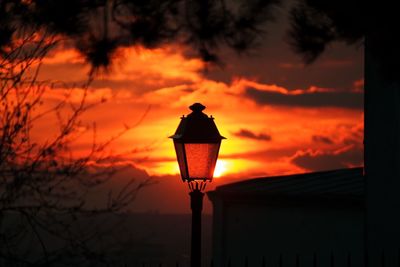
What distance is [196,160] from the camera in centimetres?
937

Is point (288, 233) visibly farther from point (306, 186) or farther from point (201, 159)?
point (201, 159)

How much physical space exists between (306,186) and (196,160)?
1199cm

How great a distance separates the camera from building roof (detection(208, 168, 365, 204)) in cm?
1933

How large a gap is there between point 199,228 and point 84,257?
1461 mm

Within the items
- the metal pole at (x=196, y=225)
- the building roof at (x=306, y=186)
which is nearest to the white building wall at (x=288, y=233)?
the building roof at (x=306, y=186)

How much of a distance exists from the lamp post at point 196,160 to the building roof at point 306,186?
9118 millimetres

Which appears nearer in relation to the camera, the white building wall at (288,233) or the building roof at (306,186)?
the white building wall at (288,233)

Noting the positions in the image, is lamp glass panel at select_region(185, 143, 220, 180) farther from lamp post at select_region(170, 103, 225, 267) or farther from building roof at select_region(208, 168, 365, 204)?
building roof at select_region(208, 168, 365, 204)

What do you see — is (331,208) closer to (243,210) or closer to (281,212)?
(281,212)

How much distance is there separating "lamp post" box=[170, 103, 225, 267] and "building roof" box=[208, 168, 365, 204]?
9.12m

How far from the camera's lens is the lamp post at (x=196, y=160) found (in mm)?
9367

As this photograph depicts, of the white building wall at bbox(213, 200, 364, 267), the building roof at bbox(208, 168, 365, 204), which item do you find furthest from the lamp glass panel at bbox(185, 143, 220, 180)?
the building roof at bbox(208, 168, 365, 204)

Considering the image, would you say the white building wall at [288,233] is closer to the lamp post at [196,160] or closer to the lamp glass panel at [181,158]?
the lamp post at [196,160]

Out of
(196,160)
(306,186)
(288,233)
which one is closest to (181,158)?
(196,160)
